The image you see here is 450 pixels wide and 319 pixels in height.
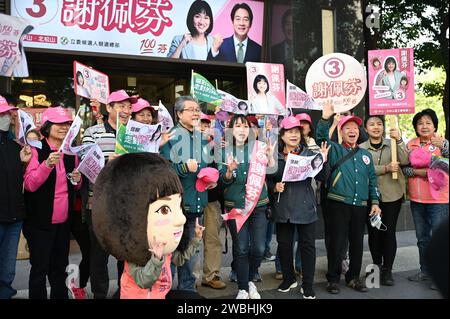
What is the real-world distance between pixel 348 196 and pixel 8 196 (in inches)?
130

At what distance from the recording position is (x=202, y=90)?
190 inches

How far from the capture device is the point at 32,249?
3668mm

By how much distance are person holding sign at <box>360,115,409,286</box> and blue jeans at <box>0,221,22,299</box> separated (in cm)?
376

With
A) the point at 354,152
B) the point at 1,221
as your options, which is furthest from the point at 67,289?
the point at 354,152

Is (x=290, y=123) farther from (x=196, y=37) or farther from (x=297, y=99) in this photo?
(x=196, y=37)

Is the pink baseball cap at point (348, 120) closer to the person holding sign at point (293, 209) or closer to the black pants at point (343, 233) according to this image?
the person holding sign at point (293, 209)

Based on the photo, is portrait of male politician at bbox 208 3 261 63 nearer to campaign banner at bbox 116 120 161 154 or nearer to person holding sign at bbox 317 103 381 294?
person holding sign at bbox 317 103 381 294

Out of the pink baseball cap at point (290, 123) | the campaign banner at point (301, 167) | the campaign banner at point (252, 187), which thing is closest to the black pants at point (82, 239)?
the campaign banner at point (252, 187)

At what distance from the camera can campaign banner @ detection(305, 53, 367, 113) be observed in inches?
191

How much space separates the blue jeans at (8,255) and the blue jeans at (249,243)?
2007mm

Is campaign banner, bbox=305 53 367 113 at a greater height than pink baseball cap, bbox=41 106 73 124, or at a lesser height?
greater

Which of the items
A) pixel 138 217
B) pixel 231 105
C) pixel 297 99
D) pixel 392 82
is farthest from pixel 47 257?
pixel 392 82

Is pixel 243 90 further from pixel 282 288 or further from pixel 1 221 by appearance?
pixel 1 221

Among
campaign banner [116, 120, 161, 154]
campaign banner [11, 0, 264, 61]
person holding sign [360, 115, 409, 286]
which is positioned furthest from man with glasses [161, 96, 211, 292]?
campaign banner [11, 0, 264, 61]
